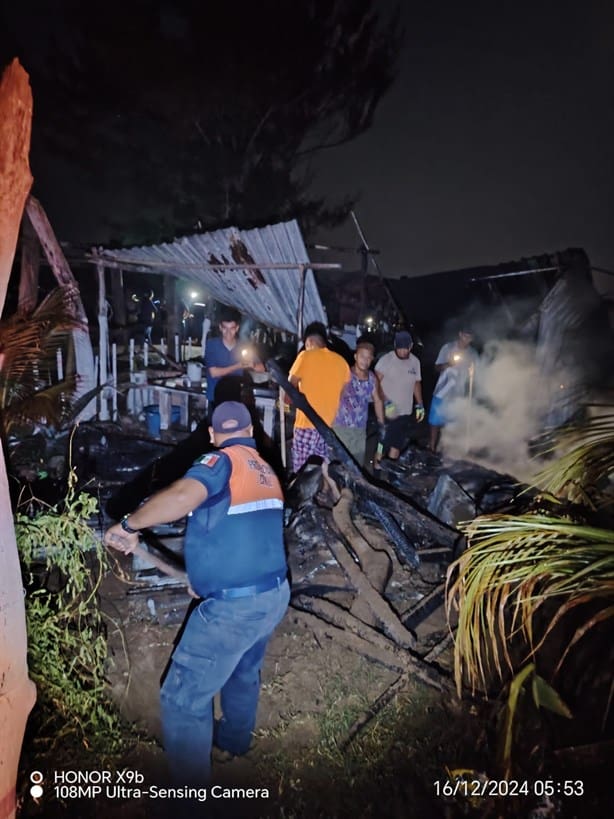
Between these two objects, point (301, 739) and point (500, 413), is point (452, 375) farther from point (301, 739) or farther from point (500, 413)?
point (301, 739)

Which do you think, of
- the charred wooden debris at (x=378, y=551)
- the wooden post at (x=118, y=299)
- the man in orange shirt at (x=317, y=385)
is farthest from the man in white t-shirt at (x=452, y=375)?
the wooden post at (x=118, y=299)

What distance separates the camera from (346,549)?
5.31 meters

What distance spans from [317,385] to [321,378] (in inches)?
4.0

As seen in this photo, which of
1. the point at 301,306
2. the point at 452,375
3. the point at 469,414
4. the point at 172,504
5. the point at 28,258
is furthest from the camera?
the point at 469,414

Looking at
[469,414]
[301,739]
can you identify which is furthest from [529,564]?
[469,414]

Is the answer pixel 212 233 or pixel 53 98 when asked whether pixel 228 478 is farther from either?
pixel 53 98

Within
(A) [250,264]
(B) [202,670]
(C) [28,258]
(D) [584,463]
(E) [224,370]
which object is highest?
(C) [28,258]

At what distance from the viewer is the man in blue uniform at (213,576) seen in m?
2.98

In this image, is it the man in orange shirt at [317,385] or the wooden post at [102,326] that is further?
the wooden post at [102,326]

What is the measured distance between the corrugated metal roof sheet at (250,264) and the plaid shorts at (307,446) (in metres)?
2.55

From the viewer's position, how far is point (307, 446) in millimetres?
6445

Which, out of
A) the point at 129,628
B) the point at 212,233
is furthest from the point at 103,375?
the point at 129,628

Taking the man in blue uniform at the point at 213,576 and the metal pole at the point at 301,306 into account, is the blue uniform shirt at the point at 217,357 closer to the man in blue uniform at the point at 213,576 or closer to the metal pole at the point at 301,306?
the metal pole at the point at 301,306

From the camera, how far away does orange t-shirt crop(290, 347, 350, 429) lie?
20.6ft
